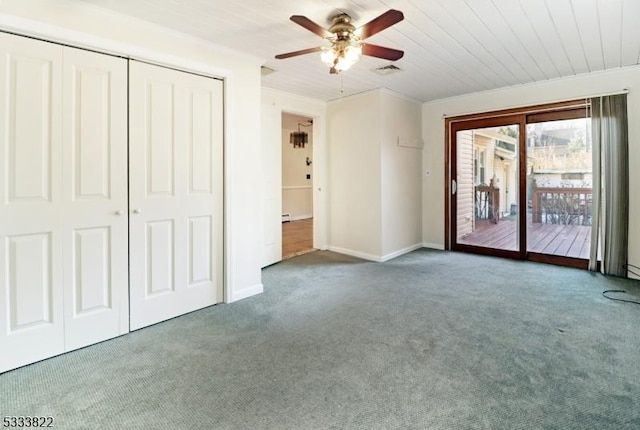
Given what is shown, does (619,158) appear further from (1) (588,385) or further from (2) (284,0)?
(2) (284,0)

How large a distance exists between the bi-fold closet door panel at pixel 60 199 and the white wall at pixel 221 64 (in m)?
0.11

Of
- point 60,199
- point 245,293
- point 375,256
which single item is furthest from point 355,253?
point 60,199

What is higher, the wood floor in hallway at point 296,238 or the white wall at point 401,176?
the white wall at point 401,176

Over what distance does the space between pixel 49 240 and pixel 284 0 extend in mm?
2196

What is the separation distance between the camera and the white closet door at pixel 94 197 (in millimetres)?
2277

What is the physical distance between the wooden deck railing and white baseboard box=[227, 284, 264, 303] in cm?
373

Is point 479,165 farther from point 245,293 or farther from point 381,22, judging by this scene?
point 245,293

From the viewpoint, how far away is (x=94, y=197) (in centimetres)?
239

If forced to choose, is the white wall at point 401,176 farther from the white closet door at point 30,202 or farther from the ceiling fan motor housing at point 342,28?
the white closet door at point 30,202

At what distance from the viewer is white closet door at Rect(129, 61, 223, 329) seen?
8.54 feet

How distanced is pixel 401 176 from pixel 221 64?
3.03 m

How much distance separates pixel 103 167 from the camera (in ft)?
7.96

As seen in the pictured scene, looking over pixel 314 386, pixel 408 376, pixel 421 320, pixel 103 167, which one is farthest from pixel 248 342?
pixel 103 167

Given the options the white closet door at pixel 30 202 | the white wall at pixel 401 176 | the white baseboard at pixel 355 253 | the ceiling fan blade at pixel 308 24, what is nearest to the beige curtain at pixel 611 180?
the white wall at pixel 401 176
